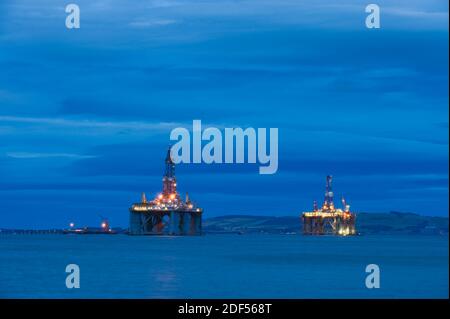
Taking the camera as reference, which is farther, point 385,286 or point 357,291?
point 385,286

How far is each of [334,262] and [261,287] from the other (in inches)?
1585

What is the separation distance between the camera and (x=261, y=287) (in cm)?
8162

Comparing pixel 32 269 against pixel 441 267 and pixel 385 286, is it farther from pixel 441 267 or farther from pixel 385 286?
pixel 441 267

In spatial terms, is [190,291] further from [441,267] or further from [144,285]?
[441,267]

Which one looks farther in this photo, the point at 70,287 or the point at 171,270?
the point at 171,270
